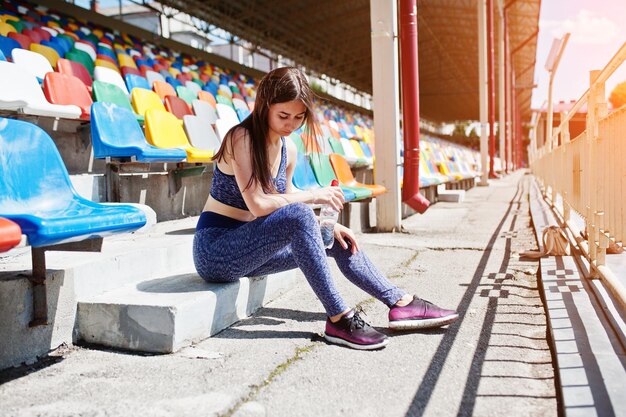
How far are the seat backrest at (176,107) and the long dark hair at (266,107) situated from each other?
10.2 ft

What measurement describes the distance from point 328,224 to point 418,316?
0.44 metres

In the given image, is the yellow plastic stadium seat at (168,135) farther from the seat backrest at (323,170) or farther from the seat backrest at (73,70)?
the seat backrest at (73,70)

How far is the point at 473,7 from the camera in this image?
78.9 feet

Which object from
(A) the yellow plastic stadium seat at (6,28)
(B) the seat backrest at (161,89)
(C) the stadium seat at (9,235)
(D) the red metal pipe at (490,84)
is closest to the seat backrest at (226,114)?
(B) the seat backrest at (161,89)

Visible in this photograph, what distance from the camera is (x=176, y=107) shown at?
497 cm

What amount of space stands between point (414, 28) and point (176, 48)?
10.3m

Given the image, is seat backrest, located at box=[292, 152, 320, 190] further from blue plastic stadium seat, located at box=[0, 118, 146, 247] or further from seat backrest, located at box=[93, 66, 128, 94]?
blue plastic stadium seat, located at box=[0, 118, 146, 247]

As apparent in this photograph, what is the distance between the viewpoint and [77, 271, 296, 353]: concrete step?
1736 mm

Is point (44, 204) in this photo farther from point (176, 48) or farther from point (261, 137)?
point (176, 48)

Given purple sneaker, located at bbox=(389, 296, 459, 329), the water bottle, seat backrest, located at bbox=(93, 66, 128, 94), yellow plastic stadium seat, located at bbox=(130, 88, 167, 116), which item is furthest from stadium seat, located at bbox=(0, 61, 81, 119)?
purple sneaker, located at bbox=(389, 296, 459, 329)

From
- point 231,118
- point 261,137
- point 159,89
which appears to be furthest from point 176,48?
point 261,137

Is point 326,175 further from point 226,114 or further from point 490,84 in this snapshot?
point 490,84

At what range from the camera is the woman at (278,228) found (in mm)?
1864

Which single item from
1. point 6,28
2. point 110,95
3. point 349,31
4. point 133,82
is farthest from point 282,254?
point 349,31
